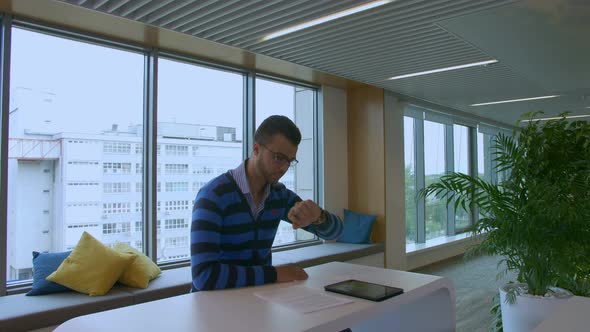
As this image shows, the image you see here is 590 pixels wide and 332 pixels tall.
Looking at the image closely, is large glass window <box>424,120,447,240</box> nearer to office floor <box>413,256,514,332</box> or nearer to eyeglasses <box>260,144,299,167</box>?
office floor <box>413,256,514,332</box>

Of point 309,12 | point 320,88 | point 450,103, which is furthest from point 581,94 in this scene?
point 309,12

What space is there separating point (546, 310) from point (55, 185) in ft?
13.9

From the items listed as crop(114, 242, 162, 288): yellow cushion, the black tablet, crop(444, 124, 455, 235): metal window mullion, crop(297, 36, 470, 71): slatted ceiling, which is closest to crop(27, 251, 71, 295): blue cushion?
crop(114, 242, 162, 288): yellow cushion

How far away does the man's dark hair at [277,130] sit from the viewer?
1.98 m

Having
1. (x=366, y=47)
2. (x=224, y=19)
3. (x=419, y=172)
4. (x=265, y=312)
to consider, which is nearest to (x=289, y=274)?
(x=265, y=312)

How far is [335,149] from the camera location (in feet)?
22.2

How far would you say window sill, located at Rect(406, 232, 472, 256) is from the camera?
7293mm

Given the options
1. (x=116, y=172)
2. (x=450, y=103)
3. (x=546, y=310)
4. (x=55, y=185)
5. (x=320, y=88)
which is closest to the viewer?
(x=546, y=310)

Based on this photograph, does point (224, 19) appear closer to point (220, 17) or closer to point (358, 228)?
point (220, 17)

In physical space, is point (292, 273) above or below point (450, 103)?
below

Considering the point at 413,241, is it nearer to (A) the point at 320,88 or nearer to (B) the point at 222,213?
(A) the point at 320,88

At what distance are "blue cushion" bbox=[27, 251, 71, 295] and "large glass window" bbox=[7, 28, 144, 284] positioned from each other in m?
0.26

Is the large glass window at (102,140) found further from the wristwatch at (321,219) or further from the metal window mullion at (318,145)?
the wristwatch at (321,219)

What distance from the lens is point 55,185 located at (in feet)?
13.5
